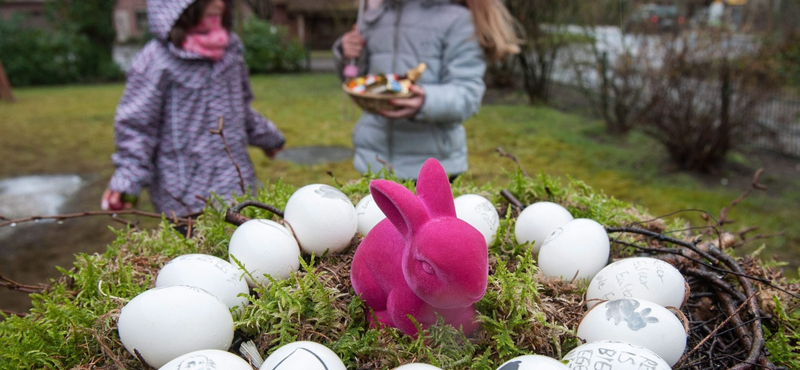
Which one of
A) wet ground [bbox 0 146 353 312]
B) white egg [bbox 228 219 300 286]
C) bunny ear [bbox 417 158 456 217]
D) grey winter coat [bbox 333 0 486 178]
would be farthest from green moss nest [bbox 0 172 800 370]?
wet ground [bbox 0 146 353 312]

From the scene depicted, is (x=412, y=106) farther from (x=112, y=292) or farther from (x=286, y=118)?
(x=286, y=118)

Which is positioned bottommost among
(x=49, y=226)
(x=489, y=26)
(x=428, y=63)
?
(x=49, y=226)

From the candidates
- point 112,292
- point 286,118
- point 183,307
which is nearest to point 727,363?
point 183,307

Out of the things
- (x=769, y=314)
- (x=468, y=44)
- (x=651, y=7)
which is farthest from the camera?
(x=651, y=7)

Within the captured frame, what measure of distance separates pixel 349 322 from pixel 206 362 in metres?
0.28

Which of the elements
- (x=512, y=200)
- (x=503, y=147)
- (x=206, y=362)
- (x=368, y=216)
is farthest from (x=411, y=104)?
(x=503, y=147)

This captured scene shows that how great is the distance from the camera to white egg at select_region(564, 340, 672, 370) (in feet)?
2.91

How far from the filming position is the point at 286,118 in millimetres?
7809

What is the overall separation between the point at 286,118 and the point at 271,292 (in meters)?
6.97

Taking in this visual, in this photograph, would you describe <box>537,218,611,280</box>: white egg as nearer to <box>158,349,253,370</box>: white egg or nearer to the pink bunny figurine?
the pink bunny figurine

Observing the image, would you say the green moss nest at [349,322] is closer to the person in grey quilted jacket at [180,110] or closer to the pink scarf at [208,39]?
the person in grey quilted jacket at [180,110]

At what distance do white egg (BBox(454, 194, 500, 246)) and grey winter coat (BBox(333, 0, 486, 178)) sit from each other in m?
1.08

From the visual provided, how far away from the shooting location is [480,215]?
4.19 feet

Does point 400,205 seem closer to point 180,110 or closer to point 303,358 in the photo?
point 303,358
